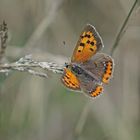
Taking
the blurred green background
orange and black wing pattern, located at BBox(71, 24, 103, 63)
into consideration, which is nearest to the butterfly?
orange and black wing pattern, located at BBox(71, 24, 103, 63)

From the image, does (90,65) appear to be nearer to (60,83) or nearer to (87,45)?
(87,45)

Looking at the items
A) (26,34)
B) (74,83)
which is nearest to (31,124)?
(26,34)

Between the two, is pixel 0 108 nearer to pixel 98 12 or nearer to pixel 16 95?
pixel 16 95

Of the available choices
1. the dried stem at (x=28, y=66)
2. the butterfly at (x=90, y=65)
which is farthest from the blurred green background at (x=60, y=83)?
the dried stem at (x=28, y=66)

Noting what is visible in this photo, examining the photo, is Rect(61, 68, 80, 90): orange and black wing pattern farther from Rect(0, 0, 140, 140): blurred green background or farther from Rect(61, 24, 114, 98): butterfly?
Rect(0, 0, 140, 140): blurred green background

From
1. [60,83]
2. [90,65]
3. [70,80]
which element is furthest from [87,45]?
[60,83]

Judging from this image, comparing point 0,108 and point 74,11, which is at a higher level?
point 74,11
